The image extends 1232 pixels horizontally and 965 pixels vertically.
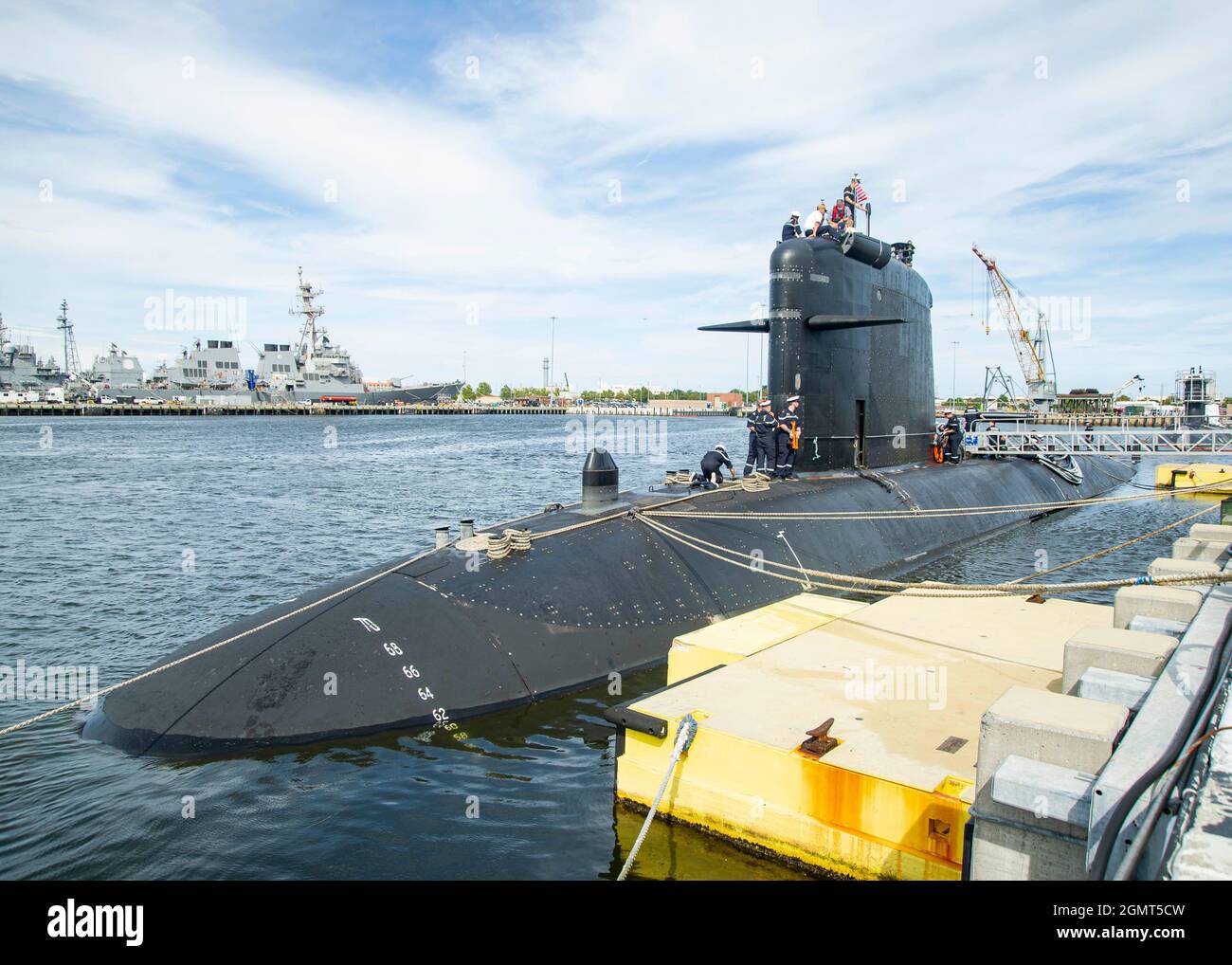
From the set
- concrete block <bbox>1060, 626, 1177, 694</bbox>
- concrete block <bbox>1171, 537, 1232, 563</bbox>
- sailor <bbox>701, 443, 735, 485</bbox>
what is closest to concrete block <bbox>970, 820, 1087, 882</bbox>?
concrete block <bbox>1060, 626, 1177, 694</bbox>

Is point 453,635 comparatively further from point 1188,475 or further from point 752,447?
point 1188,475

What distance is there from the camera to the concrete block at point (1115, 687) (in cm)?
516

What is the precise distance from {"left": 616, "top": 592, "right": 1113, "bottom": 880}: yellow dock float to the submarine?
185 centimetres

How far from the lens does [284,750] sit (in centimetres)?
762

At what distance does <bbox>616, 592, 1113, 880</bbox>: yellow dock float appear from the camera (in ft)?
17.5

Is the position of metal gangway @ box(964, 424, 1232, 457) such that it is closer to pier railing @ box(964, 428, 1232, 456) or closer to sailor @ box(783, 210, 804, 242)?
pier railing @ box(964, 428, 1232, 456)

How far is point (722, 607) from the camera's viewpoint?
10.9 metres

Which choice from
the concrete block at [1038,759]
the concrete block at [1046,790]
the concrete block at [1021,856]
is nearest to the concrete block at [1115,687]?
the concrete block at [1038,759]

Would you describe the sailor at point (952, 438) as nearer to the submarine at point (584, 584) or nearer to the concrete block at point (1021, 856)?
the submarine at point (584, 584)

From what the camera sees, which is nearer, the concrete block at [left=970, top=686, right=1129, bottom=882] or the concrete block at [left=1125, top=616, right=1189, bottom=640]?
the concrete block at [left=970, top=686, right=1129, bottom=882]

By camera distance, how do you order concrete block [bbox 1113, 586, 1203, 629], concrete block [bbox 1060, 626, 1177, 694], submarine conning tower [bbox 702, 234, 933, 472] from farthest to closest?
submarine conning tower [bbox 702, 234, 933, 472], concrete block [bbox 1113, 586, 1203, 629], concrete block [bbox 1060, 626, 1177, 694]

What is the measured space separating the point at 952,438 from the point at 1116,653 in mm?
17193
